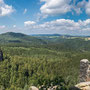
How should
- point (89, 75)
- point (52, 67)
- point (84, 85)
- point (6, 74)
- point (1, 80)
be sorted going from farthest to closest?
point (52, 67)
point (6, 74)
point (1, 80)
point (89, 75)
point (84, 85)

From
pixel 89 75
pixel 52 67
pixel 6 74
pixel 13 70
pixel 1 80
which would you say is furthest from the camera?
pixel 52 67

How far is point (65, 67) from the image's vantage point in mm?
169375

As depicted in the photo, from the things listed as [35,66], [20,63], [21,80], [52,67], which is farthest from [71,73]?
[20,63]

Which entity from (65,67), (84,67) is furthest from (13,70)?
(84,67)

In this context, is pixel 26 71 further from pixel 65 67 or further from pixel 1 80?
pixel 65 67

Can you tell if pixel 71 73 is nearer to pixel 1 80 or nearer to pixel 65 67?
pixel 65 67

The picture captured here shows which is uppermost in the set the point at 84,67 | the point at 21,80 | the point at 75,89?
the point at 84,67

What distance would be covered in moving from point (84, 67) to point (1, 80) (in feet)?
395

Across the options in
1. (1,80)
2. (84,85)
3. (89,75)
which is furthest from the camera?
(1,80)

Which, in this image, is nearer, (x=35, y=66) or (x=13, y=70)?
(x=13, y=70)

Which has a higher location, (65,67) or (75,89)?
(75,89)

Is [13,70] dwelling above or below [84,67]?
below

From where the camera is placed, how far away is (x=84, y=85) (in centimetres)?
2834

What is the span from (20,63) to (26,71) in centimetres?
2601
